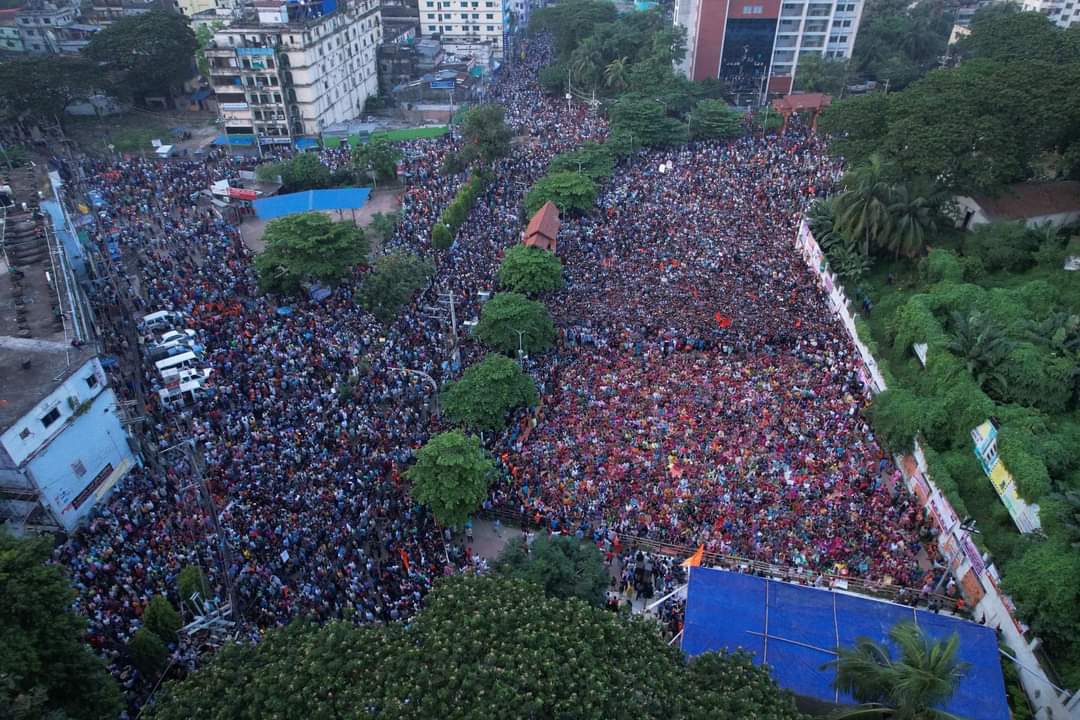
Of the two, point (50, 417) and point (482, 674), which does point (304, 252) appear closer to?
point (50, 417)

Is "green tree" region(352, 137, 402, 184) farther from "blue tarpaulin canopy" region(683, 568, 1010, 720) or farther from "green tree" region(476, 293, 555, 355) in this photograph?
"blue tarpaulin canopy" region(683, 568, 1010, 720)

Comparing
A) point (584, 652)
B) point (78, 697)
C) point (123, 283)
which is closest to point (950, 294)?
point (584, 652)

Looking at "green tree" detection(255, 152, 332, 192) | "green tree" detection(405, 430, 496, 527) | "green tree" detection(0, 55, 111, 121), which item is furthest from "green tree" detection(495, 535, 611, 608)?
"green tree" detection(0, 55, 111, 121)

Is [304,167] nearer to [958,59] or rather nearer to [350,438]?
[350,438]

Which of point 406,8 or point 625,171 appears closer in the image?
point 625,171

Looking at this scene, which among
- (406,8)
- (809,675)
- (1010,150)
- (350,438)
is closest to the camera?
(809,675)

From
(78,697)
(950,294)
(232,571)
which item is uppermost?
(950,294)
